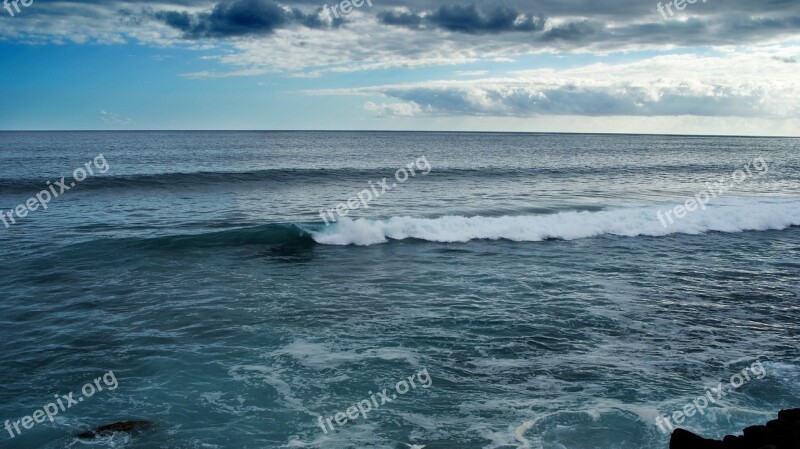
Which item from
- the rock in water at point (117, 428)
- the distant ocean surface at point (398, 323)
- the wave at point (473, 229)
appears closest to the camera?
the rock in water at point (117, 428)

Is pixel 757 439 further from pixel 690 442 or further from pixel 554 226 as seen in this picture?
pixel 554 226

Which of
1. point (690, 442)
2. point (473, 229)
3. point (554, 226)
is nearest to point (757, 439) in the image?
point (690, 442)

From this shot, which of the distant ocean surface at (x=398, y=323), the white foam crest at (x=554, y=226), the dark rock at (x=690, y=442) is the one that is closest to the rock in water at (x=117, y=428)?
the distant ocean surface at (x=398, y=323)

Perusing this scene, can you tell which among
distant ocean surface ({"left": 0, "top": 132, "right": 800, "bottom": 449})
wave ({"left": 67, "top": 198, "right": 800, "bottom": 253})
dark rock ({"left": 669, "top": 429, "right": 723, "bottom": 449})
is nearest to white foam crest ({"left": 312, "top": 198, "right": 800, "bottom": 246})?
wave ({"left": 67, "top": 198, "right": 800, "bottom": 253})

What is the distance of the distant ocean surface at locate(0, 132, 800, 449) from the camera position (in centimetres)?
1062

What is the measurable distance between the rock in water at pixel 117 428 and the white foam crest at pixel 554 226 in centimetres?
1611

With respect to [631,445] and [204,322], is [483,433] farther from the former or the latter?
[204,322]

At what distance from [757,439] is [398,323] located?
9.12 m

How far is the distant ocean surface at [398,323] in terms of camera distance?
10.6 metres

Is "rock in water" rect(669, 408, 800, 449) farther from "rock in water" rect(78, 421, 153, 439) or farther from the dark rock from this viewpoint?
"rock in water" rect(78, 421, 153, 439)

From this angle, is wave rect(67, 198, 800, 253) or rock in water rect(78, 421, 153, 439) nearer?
rock in water rect(78, 421, 153, 439)

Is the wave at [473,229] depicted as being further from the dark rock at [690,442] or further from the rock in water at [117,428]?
the dark rock at [690,442]

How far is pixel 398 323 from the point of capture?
15570 mm

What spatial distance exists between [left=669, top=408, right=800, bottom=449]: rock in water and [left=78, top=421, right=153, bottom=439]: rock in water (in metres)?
9.22
